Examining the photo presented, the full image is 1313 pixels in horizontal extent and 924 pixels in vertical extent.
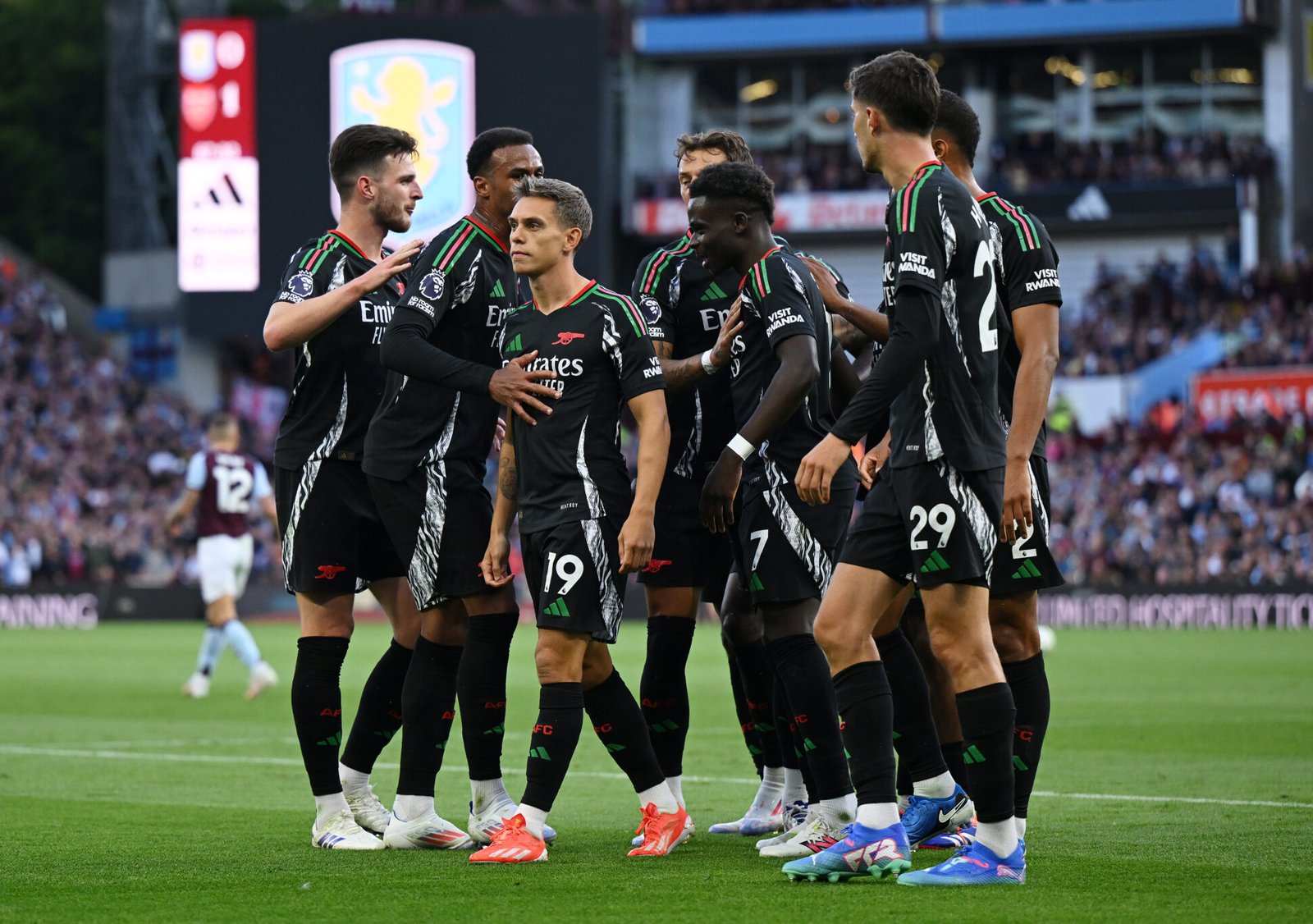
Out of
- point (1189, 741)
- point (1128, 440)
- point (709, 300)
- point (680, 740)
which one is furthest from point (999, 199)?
point (1128, 440)

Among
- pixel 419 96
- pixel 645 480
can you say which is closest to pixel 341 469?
pixel 645 480

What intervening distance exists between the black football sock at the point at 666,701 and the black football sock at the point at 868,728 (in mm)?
1295

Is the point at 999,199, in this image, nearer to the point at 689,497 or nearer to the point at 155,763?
the point at 689,497

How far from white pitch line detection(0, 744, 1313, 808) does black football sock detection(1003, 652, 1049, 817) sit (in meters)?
2.04

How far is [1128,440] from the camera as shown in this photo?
1288 inches

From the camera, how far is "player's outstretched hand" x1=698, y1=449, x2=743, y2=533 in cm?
651

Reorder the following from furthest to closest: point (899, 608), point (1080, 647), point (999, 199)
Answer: point (1080, 647) < point (899, 608) < point (999, 199)

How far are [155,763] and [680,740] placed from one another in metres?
4.35

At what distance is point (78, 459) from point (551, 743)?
34552 mm

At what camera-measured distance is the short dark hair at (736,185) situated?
676 centimetres

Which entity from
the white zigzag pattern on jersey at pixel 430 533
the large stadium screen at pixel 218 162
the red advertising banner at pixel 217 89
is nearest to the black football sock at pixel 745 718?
the white zigzag pattern on jersey at pixel 430 533

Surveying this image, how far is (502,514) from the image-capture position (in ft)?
21.8

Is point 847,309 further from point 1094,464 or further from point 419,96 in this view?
point 1094,464

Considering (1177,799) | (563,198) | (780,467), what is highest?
(563,198)
